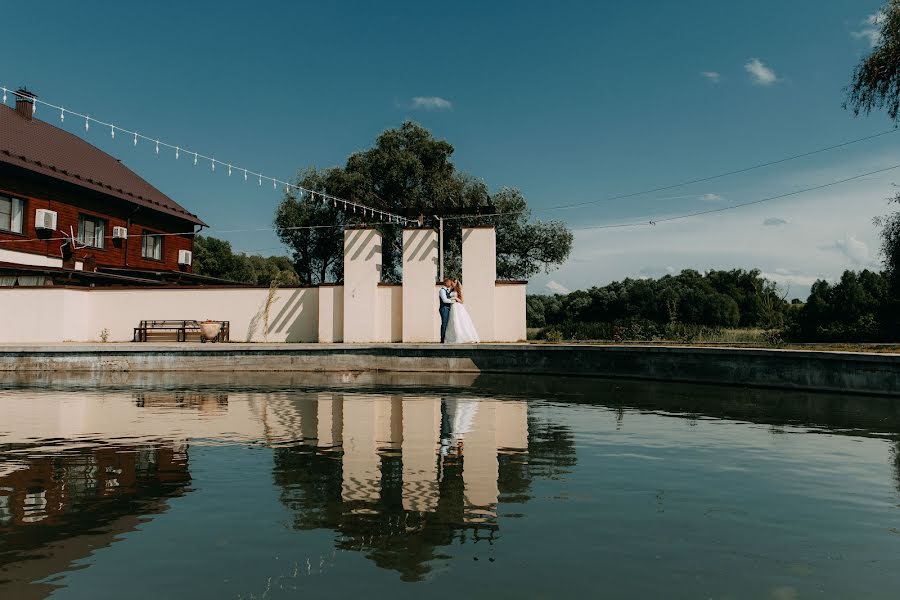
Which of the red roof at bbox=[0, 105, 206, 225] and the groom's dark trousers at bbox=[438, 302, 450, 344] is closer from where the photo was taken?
the groom's dark trousers at bbox=[438, 302, 450, 344]

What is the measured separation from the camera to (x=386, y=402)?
34.7ft

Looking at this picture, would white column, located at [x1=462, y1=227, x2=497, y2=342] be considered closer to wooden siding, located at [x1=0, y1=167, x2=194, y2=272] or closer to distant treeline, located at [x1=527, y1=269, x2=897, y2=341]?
distant treeline, located at [x1=527, y1=269, x2=897, y2=341]

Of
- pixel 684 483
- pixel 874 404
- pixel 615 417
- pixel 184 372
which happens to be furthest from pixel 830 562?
pixel 184 372

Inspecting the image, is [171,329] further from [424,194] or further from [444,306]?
[424,194]

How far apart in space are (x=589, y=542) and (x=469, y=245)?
57.1ft

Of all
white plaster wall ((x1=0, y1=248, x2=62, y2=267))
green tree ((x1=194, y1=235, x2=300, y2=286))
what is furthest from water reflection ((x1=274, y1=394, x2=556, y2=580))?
green tree ((x1=194, y1=235, x2=300, y2=286))

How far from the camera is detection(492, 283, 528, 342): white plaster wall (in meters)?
21.0

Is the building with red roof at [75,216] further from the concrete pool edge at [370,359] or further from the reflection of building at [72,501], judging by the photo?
the reflection of building at [72,501]

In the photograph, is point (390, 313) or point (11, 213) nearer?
point (390, 313)

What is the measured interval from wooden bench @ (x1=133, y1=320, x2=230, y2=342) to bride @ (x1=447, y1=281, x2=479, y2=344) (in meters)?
8.24

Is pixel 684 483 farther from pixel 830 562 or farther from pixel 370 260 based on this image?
pixel 370 260

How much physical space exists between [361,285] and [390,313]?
1350 mm

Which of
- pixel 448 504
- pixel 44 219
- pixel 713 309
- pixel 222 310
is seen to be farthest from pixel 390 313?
pixel 713 309

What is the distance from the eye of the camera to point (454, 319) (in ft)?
62.1
